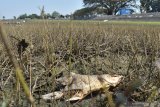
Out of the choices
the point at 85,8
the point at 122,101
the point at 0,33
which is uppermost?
the point at 0,33

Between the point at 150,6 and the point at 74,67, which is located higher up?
the point at 74,67

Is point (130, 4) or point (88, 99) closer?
point (88, 99)

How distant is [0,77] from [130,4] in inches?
2405

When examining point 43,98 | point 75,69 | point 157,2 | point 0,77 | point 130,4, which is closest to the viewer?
point 43,98

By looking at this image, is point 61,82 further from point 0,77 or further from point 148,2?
point 148,2

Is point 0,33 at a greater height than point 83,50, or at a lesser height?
greater

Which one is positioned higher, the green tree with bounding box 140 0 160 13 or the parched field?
the parched field

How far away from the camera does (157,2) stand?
191 feet

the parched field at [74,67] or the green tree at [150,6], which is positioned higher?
the parched field at [74,67]

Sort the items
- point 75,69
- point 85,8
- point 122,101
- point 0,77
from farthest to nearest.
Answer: point 85,8 < point 75,69 < point 0,77 < point 122,101

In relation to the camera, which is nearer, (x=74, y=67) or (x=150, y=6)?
(x=74, y=67)

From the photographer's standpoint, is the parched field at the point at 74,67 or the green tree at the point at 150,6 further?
the green tree at the point at 150,6

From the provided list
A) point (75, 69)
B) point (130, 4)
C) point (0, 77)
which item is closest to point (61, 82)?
point (0, 77)

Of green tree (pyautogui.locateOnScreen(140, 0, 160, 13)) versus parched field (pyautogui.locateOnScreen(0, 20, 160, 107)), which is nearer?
parched field (pyautogui.locateOnScreen(0, 20, 160, 107))
